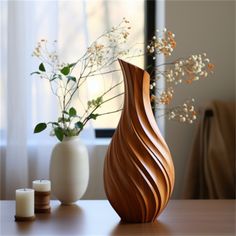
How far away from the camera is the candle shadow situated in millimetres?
1345

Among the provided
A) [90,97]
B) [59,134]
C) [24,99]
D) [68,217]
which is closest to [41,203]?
[68,217]

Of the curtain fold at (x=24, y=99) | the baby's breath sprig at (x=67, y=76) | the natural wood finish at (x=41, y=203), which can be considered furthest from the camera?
the curtain fold at (x=24, y=99)

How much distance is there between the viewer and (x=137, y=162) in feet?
4.46

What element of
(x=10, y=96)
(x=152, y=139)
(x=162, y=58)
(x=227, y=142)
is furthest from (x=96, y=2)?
(x=152, y=139)

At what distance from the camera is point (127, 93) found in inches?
55.1

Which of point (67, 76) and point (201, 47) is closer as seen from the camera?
point (67, 76)

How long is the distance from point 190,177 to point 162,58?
431 mm

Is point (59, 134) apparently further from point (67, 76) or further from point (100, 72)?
point (100, 72)

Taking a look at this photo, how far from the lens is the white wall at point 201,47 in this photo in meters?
1.97

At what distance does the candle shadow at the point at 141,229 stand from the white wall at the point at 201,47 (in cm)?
60

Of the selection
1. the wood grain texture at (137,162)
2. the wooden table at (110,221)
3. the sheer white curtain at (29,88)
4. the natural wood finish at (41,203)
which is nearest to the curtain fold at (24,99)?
the sheer white curtain at (29,88)

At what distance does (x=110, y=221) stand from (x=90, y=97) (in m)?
0.72

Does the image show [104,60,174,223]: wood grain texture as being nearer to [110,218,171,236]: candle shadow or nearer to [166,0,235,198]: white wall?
[110,218,171,236]: candle shadow

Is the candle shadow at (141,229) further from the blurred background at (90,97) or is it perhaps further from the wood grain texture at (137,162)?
the blurred background at (90,97)
